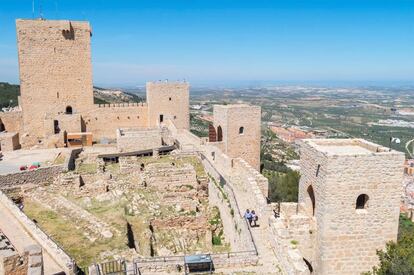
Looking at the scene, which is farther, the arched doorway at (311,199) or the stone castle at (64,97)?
the stone castle at (64,97)

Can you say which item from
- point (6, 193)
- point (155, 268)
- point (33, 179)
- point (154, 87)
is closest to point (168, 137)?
point (154, 87)

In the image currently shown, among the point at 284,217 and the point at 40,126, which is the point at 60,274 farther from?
the point at 40,126

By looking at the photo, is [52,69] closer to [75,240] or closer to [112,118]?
[112,118]

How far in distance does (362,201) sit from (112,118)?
17.8m

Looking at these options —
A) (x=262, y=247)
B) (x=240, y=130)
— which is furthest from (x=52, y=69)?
(x=262, y=247)

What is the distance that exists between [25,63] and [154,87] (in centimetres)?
753

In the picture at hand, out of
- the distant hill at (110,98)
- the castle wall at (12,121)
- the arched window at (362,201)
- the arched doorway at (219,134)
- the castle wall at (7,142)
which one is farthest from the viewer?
the distant hill at (110,98)

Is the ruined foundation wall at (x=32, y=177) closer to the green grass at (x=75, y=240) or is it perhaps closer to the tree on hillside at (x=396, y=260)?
the green grass at (x=75, y=240)

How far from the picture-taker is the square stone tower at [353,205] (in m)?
8.89

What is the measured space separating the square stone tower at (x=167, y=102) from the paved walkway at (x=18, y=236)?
12702mm

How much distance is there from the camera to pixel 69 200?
13.6 meters

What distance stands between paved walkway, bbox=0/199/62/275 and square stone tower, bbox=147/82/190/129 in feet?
41.7

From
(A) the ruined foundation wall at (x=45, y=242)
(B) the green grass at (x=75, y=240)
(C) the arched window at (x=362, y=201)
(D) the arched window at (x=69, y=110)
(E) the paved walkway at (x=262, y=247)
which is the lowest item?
(B) the green grass at (x=75, y=240)

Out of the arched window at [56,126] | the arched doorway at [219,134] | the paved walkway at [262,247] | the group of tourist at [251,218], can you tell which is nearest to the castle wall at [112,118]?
the arched window at [56,126]
